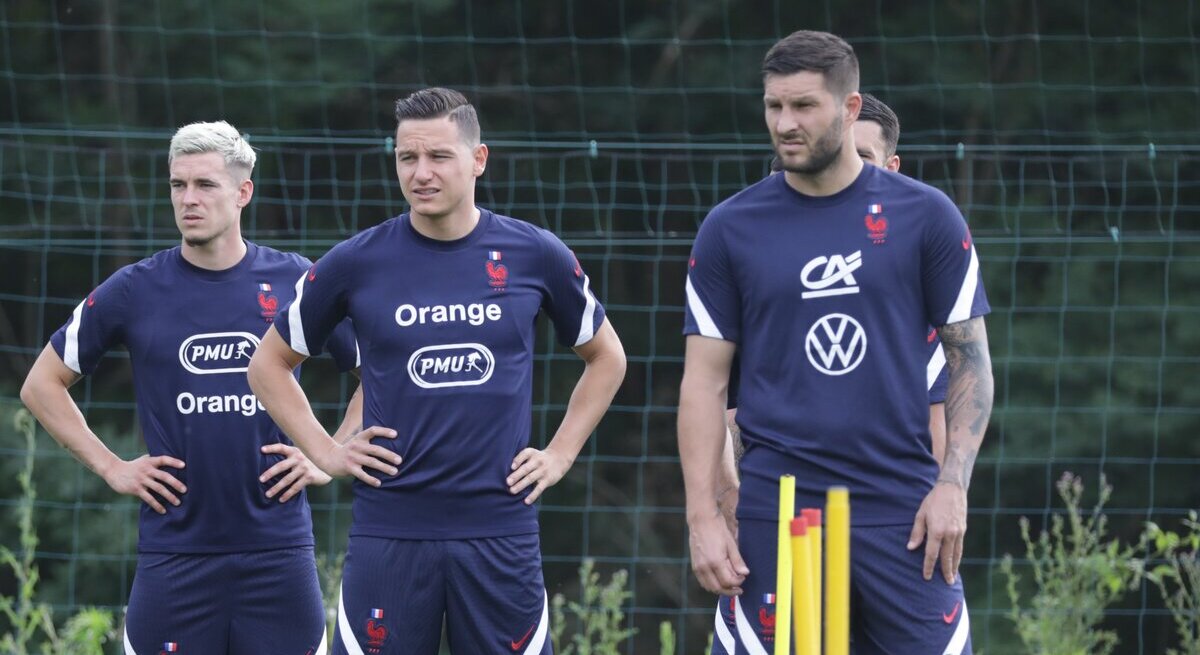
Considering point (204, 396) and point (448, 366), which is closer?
point (448, 366)

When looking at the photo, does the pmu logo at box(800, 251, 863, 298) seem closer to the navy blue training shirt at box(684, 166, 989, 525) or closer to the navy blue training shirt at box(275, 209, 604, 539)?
the navy blue training shirt at box(684, 166, 989, 525)

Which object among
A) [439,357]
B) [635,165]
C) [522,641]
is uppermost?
[635,165]

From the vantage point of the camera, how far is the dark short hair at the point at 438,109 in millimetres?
4777

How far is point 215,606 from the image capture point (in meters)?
5.13

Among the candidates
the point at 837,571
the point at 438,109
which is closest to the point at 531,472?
the point at 438,109

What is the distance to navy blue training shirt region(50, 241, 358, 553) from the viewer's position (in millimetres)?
5145

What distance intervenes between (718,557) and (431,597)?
36.2 inches

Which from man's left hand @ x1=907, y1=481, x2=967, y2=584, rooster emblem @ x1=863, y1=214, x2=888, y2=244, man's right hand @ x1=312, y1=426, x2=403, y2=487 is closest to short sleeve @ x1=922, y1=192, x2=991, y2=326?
rooster emblem @ x1=863, y1=214, x2=888, y2=244

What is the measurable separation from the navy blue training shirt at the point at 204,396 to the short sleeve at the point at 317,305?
380 mm

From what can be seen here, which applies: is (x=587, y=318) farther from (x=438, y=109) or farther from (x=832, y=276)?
(x=832, y=276)

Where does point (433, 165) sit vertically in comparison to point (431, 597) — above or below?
above

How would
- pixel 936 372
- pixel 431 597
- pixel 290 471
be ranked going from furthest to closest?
pixel 290 471, pixel 431 597, pixel 936 372

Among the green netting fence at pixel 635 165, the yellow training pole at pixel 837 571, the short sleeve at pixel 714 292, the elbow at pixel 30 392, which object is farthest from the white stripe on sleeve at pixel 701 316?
the green netting fence at pixel 635 165

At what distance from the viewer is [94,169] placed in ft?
39.9
